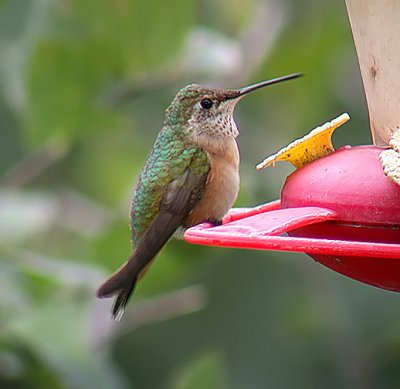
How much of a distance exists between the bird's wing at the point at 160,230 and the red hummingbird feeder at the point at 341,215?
0.66 meters

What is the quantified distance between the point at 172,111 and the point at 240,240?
166 cm

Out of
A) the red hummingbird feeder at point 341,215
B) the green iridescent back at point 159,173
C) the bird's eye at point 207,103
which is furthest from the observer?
the bird's eye at point 207,103

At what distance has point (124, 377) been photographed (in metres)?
5.65

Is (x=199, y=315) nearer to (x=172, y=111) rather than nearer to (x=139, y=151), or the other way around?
(x=139, y=151)

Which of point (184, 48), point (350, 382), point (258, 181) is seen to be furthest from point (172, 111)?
point (350, 382)

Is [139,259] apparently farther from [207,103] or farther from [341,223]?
[341,223]

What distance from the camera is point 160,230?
3516 millimetres

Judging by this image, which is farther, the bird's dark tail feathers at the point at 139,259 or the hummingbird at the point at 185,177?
the hummingbird at the point at 185,177

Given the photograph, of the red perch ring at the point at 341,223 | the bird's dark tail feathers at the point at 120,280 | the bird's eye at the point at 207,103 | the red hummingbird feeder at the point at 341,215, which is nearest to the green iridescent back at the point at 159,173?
the bird's eye at the point at 207,103

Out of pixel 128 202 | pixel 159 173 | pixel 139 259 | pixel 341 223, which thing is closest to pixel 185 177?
pixel 159 173

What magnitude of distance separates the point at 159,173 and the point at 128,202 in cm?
213

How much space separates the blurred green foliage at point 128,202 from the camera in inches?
182

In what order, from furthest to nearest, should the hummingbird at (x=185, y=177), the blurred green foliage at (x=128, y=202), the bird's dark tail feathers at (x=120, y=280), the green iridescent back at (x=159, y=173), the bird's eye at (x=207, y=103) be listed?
the blurred green foliage at (x=128, y=202) → the bird's eye at (x=207, y=103) → the green iridescent back at (x=159, y=173) → the hummingbird at (x=185, y=177) → the bird's dark tail feathers at (x=120, y=280)

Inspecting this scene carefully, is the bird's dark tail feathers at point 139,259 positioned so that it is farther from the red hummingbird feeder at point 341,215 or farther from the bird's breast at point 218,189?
the red hummingbird feeder at point 341,215
